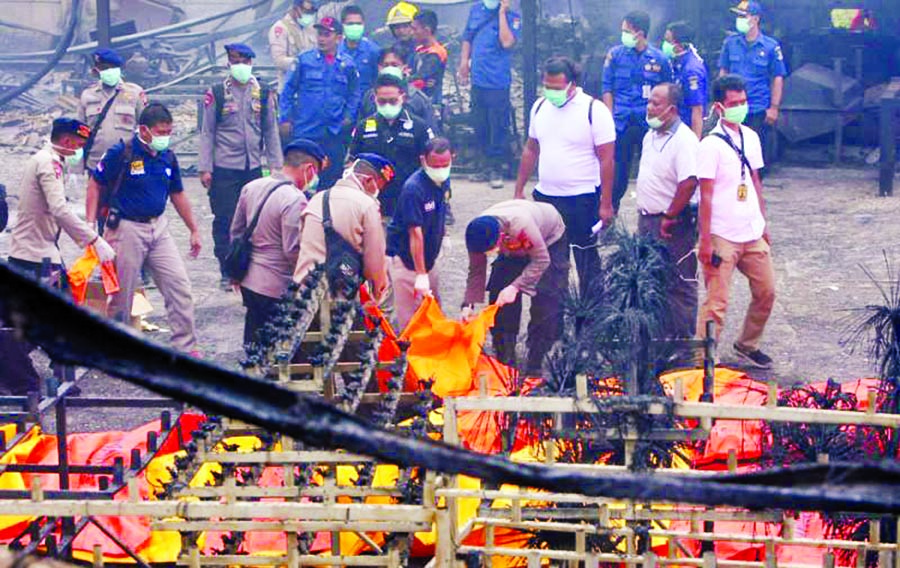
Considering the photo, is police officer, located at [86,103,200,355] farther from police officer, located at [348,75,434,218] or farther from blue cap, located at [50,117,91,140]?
police officer, located at [348,75,434,218]

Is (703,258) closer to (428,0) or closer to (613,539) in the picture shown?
(613,539)

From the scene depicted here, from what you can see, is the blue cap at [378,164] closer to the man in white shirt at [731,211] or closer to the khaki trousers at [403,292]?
the khaki trousers at [403,292]

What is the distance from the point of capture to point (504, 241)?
834 cm

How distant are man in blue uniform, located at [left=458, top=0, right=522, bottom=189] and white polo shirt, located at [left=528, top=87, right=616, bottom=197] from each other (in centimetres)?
453

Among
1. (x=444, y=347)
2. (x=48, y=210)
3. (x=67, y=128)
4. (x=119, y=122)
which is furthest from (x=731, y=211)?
(x=119, y=122)

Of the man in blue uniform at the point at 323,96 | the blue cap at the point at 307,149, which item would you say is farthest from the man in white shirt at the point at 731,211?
the man in blue uniform at the point at 323,96

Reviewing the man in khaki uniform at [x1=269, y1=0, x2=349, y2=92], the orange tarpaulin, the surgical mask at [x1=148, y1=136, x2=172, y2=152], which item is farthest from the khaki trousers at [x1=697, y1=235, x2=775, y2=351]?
the man in khaki uniform at [x1=269, y1=0, x2=349, y2=92]

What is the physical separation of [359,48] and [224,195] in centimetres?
273

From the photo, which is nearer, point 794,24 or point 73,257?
point 73,257

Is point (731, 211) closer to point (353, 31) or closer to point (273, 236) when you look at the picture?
point (273, 236)

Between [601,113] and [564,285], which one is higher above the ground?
[601,113]

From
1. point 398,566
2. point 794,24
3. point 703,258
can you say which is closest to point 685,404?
point 398,566

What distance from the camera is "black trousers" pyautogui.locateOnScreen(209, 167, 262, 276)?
10.7 metres

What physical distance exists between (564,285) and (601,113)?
154cm
